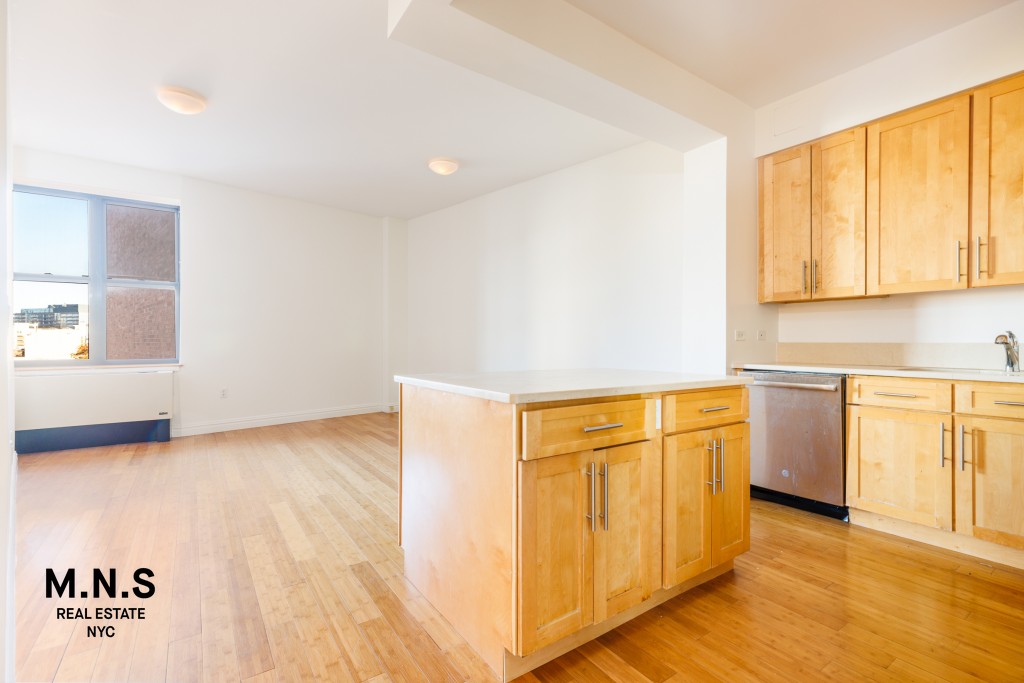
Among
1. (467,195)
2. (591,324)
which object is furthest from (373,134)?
(591,324)

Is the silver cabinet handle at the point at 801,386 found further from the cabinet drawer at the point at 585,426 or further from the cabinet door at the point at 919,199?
the cabinet drawer at the point at 585,426

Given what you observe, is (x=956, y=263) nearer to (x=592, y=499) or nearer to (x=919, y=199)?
(x=919, y=199)

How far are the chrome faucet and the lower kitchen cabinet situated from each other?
1520mm

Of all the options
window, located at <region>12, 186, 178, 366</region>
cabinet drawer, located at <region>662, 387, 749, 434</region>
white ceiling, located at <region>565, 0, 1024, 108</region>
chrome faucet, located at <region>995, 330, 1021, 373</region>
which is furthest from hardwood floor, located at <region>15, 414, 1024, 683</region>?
white ceiling, located at <region>565, 0, 1024, 108</region>

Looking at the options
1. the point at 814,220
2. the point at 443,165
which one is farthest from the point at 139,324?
the point at 814,220

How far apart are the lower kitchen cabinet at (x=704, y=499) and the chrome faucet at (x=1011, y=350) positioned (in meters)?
1.52

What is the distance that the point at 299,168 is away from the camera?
4.54m

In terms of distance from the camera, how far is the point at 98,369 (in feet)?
14.2

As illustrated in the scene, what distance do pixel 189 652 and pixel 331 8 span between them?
2.88 meters

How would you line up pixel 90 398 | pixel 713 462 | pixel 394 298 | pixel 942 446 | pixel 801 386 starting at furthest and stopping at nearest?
1. pixel 394 298
2. pixel 90 398
3. pixel 801 386
4. pixel 942 446
5. pixel 713 462

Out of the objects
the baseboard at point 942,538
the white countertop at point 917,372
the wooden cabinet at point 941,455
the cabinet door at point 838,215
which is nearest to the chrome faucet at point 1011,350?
the white countertop at point 917,372

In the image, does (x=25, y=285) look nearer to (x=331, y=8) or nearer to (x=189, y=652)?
(x=331, y=8)

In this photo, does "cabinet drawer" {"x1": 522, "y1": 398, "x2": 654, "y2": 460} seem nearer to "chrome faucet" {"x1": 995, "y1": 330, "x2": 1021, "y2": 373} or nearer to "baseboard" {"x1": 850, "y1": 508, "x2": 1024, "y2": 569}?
"baseboard" {"x1": 850, "y1": 508, "x2": 1024, "y2": 569}

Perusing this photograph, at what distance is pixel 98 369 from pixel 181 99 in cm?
287
